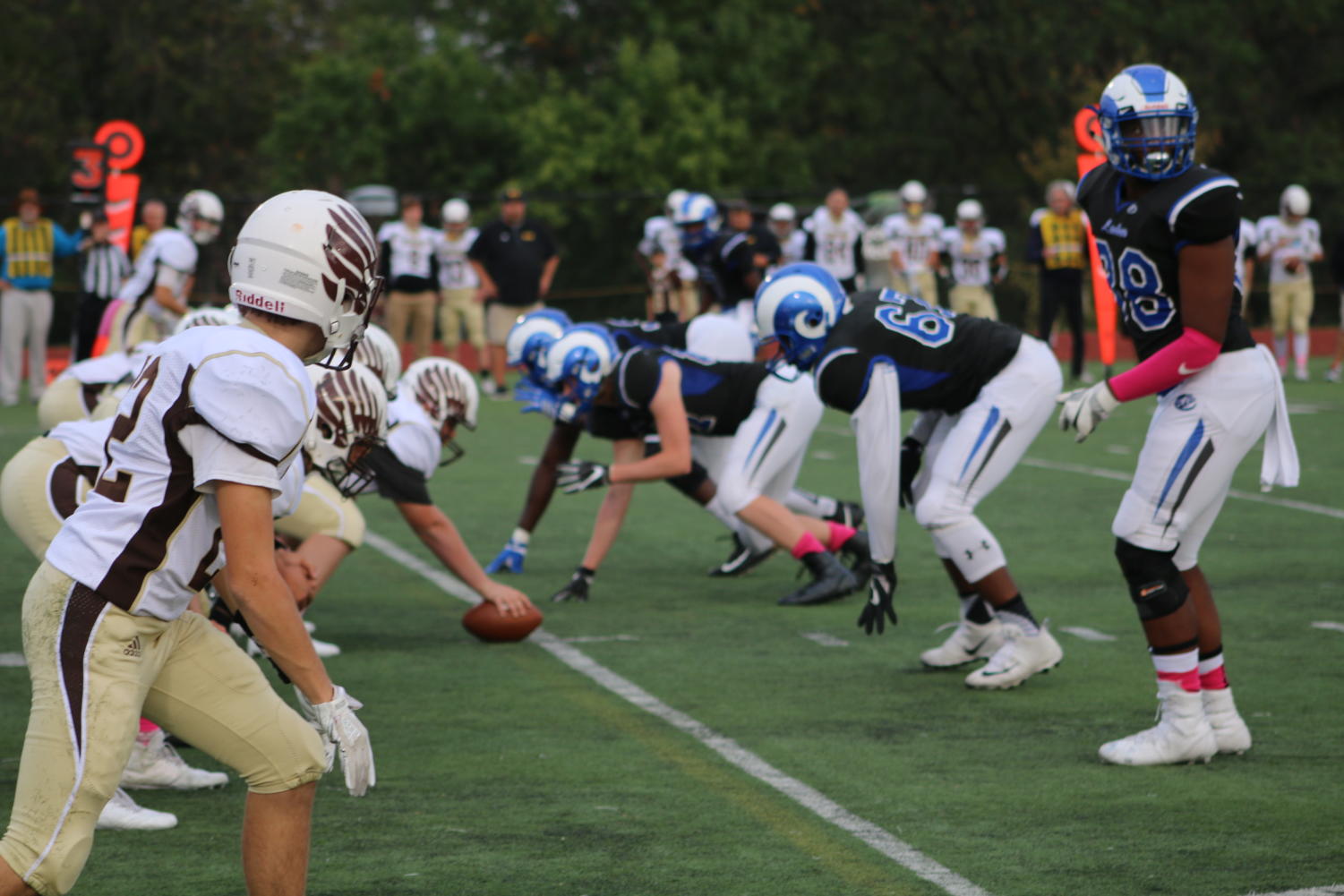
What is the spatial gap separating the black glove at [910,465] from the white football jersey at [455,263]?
42.1ft

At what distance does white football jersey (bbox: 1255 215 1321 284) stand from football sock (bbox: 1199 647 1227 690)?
14.6 m

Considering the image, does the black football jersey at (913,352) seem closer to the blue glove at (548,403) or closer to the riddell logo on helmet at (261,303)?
the blue glove at (548,403)

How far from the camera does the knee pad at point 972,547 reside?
611 cm

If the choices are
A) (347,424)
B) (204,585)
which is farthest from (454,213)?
(204,585)

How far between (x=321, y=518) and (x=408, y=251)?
1239 centimetres

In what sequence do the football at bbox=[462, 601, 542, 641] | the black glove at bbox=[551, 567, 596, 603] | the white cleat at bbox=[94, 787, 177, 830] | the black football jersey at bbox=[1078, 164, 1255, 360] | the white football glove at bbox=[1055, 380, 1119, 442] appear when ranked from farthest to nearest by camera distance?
the black glove at bbox=[551, 567, 596, 603], the football at bbox=[462, 601, 542, 641], the white football glove at bbox=[1055, 380, 1119, 442], the black football jersey at bbox=[1078, 164, 1255, 360], the white cleat at bbox=[94, 787, 177, 830]

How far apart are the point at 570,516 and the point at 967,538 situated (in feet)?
16.2

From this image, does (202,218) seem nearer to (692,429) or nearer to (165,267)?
(165,267)

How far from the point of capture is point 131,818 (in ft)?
15.2

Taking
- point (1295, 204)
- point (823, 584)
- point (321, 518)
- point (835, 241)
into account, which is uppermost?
point (1295, 204)

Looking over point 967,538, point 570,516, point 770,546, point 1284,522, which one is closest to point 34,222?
point 570,516

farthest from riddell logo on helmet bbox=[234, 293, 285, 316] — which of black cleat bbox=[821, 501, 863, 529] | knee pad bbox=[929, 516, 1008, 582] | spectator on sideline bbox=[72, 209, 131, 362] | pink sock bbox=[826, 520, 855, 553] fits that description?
spectator on sideline bbox=[72, 209, 131, 362]

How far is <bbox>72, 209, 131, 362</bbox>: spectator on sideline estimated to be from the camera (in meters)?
16.2

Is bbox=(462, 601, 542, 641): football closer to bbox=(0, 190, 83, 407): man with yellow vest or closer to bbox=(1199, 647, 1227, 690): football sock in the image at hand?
bbox=(1199, 647, 1227, 690): football sock
